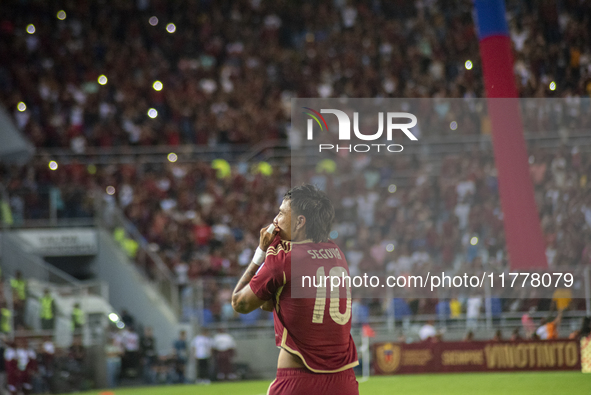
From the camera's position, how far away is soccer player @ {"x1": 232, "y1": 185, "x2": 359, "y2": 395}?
4969mm

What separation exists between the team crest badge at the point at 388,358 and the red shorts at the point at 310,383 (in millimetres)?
11190

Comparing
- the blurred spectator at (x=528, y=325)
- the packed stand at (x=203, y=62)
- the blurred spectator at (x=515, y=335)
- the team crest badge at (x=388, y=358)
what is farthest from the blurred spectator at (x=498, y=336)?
the packed stand at (x=203, y=62)

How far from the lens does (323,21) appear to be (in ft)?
86.4

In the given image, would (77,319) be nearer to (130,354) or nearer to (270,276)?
(130,354)

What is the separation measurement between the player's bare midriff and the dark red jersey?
0.05 m

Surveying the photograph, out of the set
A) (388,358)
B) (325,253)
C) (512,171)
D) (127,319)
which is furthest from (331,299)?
(127,319)

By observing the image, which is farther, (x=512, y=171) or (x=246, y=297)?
(x=512, y=171)

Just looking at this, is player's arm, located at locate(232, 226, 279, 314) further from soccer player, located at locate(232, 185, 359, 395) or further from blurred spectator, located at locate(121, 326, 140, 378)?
blurred spectator, located at locate(121, 326, 140, 378)

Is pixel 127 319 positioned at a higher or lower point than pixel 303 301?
lower

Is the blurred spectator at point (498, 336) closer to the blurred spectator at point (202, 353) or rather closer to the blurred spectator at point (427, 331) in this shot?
the blurred spectator at point (427, 331)

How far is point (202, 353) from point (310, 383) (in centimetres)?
1298

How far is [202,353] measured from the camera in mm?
17562

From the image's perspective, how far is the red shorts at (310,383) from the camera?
4.95m

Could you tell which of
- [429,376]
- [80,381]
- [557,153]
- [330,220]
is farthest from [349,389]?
[80,381]
